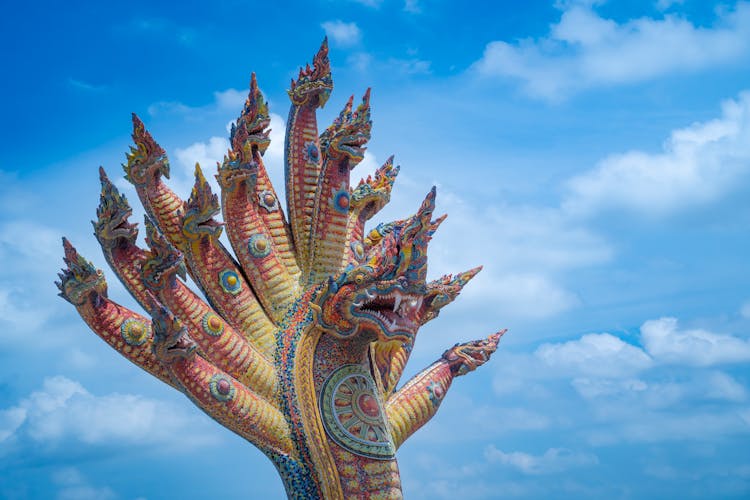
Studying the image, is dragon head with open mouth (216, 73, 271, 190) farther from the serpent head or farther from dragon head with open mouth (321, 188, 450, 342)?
the serpent head

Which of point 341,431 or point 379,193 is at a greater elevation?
point 379,193

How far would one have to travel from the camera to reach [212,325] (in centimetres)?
1491

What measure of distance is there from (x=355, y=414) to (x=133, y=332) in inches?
133

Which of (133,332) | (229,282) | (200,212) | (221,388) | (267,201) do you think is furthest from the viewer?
(267,201)

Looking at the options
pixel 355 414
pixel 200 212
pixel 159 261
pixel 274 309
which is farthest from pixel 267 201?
pixel 355 414

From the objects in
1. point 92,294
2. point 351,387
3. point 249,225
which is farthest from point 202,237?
point 351,387

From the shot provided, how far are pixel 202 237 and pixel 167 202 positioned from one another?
85 centimetres

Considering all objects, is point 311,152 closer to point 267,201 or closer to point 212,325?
point 267,201

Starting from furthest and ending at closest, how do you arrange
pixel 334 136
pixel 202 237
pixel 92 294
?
pixel 334 136, pixel 202 237, pixel 92 294

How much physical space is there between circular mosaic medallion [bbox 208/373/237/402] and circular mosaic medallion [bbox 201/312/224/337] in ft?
2.45

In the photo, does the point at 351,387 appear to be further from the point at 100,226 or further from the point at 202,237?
the point at 100,226

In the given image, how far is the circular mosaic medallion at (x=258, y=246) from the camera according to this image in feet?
51.9

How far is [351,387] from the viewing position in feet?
49.5

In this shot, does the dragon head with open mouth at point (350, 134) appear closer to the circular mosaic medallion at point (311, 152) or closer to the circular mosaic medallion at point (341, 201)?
the circular mosaic medallion at point (311, 152)
